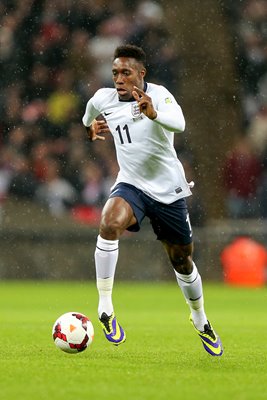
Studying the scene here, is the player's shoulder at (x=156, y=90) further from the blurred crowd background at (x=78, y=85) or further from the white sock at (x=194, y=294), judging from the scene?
the blurred crowd background at (x=78, y=85)

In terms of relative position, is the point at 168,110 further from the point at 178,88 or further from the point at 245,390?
the point at 178,88

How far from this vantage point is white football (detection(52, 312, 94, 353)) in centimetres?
782

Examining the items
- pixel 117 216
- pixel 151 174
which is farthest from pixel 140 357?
pixel 151 174

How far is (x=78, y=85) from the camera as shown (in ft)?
64.6

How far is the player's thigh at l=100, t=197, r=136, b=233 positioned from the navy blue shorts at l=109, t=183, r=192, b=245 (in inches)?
5.8

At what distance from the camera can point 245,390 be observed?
627 cm

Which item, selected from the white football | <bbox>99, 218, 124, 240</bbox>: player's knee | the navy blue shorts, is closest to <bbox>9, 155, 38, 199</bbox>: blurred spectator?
the navy blue shorts

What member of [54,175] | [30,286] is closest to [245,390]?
[30,286]

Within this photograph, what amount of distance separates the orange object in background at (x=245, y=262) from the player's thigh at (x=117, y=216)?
994cm

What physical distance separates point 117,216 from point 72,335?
0.89 meters

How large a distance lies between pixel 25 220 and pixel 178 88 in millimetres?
3459

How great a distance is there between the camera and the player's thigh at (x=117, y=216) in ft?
26.5

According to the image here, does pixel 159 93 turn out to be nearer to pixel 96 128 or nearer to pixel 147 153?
pixel 147 153

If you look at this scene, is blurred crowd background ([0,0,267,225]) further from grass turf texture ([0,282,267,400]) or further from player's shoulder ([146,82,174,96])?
player's shoulder ([146,82,174,96])
